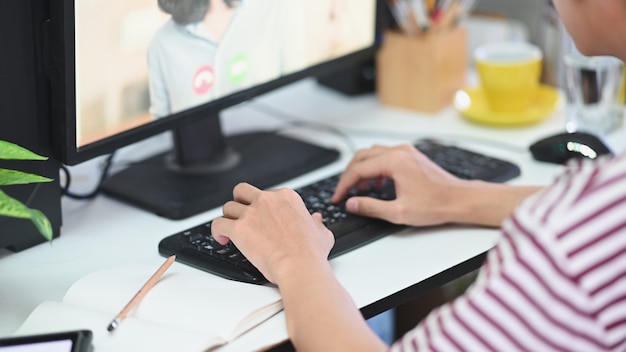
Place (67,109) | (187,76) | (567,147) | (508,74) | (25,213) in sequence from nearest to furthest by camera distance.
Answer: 1. (25,213)
2. (67,109)
3. (187,76)
4. (567,147)
5. (508,74)

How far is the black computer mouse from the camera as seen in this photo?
1.33m

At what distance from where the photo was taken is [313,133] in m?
1.56

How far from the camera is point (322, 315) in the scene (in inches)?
35.6

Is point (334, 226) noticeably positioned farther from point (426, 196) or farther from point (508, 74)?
point (508, 74)

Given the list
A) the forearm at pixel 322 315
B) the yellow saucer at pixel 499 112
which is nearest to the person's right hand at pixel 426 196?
the forearm at pixel 322 315

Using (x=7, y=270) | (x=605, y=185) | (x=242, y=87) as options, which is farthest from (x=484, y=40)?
(x=605, y=185)

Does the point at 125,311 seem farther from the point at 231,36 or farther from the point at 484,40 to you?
the point at 484,40

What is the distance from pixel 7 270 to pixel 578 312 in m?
0.68

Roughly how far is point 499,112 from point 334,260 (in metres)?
0.61

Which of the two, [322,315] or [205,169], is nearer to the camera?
[322,315]

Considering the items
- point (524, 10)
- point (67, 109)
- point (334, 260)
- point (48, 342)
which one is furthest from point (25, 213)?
point (524, 10)

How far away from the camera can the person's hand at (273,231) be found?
99 centimetres

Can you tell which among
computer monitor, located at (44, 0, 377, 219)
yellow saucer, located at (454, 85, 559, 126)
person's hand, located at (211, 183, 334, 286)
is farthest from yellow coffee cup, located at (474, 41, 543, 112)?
person's hand, located at (211, 183, 334, 286)

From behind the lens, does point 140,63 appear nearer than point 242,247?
No
